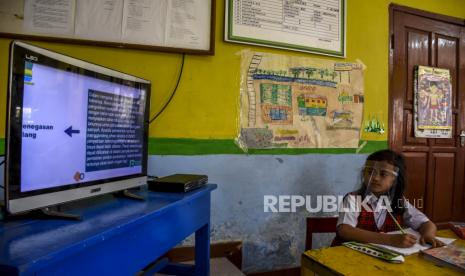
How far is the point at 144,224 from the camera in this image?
100 centimetres

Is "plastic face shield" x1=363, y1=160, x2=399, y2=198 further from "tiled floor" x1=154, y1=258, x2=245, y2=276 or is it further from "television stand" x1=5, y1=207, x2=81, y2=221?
"television stand" x1=5, y1=207, x2=81, y2=221

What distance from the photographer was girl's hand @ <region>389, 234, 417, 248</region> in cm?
118

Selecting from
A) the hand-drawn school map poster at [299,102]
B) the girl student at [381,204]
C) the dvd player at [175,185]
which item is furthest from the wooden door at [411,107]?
the dvd player at [175,185]

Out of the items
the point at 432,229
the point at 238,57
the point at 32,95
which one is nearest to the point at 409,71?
the point at 238,57

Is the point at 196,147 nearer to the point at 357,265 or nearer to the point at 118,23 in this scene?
the point at 118,23

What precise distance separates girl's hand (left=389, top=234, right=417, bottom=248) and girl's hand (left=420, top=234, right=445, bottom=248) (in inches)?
3.0

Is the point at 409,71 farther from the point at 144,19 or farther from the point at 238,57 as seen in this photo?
the point at 144,19

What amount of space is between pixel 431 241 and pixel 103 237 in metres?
1.20

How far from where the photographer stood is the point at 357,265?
100 cm

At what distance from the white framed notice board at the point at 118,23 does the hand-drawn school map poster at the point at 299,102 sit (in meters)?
0.40

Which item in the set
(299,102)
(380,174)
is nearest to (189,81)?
(299,102)

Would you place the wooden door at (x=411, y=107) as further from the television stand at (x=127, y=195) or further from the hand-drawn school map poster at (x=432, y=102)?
the television stand at (x=127, y=195)

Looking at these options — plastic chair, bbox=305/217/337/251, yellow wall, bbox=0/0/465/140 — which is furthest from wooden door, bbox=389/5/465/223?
plastic chair, bbox=305/217/337/251

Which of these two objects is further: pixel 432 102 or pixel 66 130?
pixel 432 102
